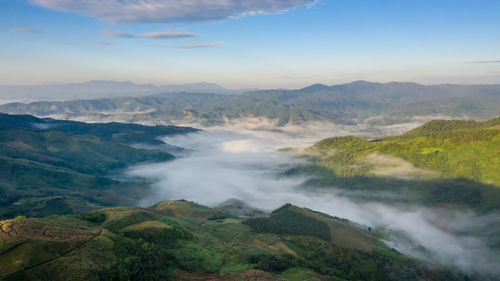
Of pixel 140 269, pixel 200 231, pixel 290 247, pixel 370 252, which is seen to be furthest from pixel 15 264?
pixel 370 252

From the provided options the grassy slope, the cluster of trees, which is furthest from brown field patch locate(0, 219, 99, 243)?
the cluster of trees

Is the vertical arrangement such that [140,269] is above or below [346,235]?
above

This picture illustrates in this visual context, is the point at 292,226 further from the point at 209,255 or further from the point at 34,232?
the point at 34,232

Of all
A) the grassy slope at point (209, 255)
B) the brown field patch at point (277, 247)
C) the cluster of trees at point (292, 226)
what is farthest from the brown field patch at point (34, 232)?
the cluster of trees at point (292, 226)

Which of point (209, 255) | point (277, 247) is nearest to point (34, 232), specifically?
Result: point (209, 255)

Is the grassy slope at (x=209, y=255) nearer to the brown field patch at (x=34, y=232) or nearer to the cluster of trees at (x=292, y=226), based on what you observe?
the cluster of trees at (x=292, y=226)

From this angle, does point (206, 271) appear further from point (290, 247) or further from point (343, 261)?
point (343, 261)

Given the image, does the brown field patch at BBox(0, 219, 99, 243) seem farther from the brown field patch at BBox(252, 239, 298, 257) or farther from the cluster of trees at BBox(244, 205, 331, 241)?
the cluster of trees at BBox(244, 205, 331, 241)

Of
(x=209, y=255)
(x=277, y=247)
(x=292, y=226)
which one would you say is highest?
(x=209, y=255)
